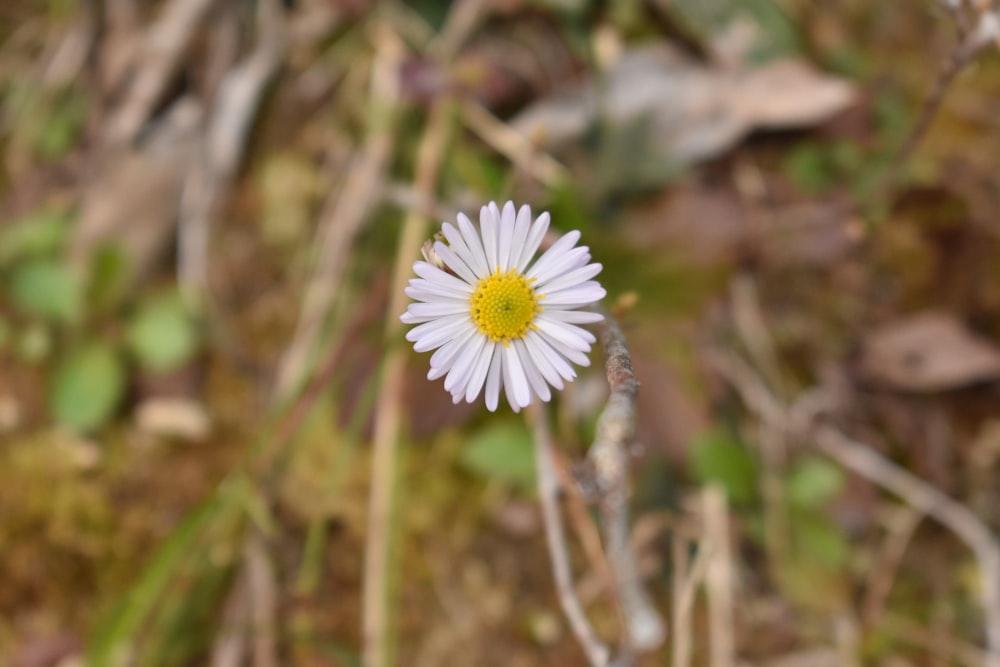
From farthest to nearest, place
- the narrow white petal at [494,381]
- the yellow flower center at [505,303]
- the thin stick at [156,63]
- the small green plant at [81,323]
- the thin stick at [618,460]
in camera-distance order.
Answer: the thin stick at [156,63] < the small green plant at [81,323] < the yellow flower center at [505,303] < the narrow white petal at [494,381] < the thin stick at [618,460]

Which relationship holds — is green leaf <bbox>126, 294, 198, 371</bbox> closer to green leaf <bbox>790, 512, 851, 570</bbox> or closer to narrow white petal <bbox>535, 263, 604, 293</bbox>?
narrow white petal <bbox>535, 263, 604, 293</bbox>

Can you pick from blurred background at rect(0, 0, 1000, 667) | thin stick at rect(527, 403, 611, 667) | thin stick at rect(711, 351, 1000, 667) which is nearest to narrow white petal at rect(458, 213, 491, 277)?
thin stick at rect(527, 403, 611, 667)

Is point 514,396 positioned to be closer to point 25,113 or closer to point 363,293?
point 363,293

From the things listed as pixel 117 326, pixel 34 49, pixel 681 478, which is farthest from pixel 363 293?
pixel 34 49

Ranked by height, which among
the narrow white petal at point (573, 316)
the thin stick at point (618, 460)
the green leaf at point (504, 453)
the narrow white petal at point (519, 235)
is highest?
the green leaf at point (504, 453)

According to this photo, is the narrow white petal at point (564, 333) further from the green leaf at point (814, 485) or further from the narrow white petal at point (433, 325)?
the green leaf at point (814, 485)

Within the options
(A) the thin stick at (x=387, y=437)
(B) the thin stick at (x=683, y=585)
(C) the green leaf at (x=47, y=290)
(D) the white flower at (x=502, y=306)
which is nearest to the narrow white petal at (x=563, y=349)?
(D) the white flower at (x=502, y=306)
